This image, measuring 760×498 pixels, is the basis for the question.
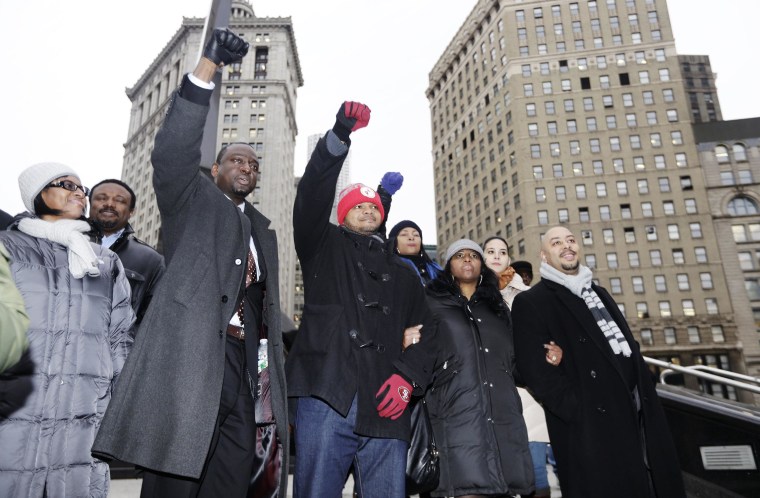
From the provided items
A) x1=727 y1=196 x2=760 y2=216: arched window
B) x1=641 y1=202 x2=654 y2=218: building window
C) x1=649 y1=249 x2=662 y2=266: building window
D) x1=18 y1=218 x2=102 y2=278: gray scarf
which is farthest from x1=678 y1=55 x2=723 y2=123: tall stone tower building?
x1=18 y1=218 x2=102 y2=278: gray scarf

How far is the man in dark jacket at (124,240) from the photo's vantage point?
362cm

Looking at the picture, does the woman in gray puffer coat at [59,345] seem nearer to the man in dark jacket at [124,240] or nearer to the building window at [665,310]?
the man in dark jacket at [124,240]

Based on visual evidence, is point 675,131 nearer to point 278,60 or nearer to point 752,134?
point 752,134

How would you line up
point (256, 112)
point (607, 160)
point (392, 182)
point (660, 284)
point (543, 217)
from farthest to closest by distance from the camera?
1. point (256, 112)
2. point (607, 160)
3. point (543, 217)
4. point (660, 284)
5. point (392, 182)

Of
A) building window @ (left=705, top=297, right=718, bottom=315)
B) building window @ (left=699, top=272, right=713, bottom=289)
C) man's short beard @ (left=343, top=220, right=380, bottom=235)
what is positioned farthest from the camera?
building window @ (left=699, top=272, right=713, bottom=289)

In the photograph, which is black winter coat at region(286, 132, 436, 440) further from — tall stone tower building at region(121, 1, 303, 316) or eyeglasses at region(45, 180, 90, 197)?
tall stone tower building at region(121, 1, 303, 316)

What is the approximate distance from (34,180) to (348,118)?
73.8 inches

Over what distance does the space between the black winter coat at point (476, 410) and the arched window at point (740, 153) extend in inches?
2578

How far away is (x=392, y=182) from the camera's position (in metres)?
4.87

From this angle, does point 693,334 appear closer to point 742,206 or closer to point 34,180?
point 742,206

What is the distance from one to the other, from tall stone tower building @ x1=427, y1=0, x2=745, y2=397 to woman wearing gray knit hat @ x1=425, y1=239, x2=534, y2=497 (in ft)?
169

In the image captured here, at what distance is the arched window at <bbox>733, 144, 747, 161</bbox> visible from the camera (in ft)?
180

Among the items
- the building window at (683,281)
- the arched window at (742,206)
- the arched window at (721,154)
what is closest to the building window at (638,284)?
the building window at (683,281)

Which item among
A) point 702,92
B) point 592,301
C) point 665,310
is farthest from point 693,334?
point 592,301
